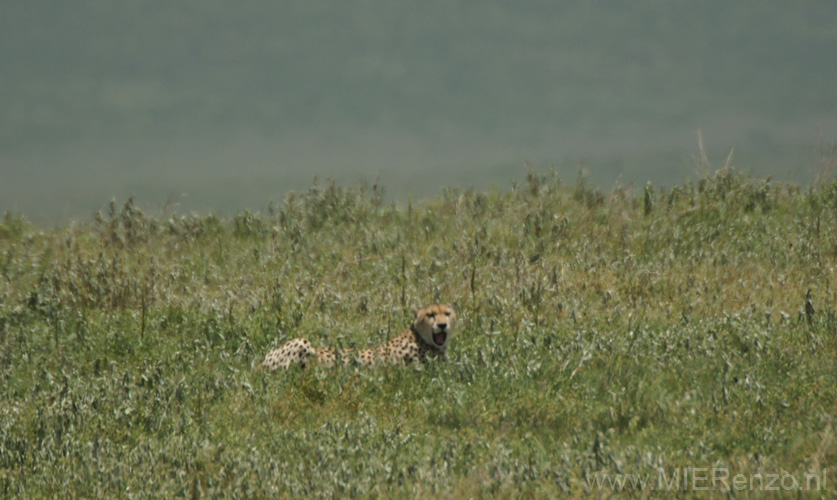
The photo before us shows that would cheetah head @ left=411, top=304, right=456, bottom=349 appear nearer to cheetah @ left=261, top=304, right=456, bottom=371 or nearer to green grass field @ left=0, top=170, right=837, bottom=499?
cheetah @ left=261, top=304, right=456, bottom=371

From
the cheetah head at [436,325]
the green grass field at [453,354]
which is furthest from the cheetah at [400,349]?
the green grass field at [453,354]

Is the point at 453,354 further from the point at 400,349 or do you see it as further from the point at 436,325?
the point at 400,349

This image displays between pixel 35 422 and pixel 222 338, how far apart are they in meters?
2.91

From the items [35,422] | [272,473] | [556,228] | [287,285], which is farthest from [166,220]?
[272,473]

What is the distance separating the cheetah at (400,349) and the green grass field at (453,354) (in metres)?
0.32

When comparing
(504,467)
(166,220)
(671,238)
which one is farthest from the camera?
(166,220)

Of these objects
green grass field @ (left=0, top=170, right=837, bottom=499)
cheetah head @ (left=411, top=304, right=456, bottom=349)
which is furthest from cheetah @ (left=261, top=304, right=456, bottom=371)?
green grass field @ (left=0, top=170, right=837, bottom=499)

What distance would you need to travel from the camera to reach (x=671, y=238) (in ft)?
43.1

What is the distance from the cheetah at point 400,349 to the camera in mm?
8336

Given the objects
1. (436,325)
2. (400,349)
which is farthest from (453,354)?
(400,349)

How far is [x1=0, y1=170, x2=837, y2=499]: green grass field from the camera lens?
18.6ft

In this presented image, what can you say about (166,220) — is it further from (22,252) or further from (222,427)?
(222,427)

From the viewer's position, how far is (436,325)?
8.56 m

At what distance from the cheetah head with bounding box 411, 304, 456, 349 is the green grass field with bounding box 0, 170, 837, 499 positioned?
0.33m
